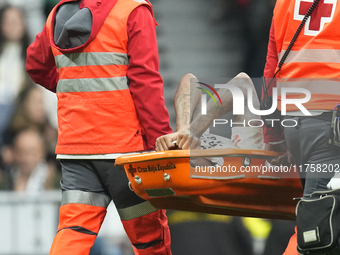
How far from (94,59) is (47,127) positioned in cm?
143

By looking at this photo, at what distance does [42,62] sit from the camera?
2674 millimetres

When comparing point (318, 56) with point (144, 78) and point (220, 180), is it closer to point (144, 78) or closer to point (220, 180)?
point (220, 180)

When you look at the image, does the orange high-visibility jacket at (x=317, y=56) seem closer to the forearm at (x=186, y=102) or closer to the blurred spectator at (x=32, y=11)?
the forearm at (x=186, y=102)

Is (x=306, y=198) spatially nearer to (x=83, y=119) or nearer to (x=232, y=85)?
(x=232, y=85)

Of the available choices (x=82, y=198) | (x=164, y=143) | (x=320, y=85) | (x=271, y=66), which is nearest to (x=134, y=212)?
(x=82, y=198)

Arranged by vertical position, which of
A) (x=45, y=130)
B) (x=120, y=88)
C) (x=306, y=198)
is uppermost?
(x=120, y=88)

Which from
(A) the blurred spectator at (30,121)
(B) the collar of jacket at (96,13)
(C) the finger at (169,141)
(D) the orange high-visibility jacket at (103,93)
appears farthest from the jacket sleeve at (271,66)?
(A) the blurred spectator at (30,121)

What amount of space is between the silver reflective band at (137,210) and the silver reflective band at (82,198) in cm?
12

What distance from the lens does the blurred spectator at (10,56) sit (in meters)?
3.56

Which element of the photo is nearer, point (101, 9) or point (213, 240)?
point (101, 9)

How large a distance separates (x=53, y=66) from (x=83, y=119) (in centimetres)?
55

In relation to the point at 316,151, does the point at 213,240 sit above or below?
below

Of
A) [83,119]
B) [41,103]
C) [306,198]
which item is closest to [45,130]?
[41,103]

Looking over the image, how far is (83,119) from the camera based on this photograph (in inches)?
92.8
